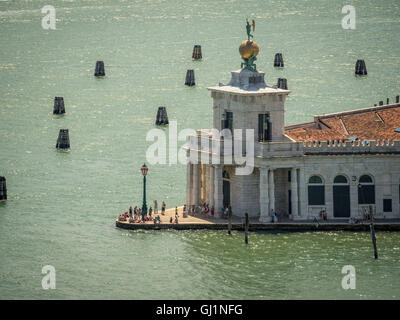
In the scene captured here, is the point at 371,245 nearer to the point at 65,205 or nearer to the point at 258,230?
the point at 258,230

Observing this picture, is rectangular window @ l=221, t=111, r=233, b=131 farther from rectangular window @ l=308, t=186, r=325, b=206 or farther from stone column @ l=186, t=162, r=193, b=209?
rectangular window @ l=308, t=186, r=325, b=206

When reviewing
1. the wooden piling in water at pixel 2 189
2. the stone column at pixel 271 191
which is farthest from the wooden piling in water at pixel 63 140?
the stone column at pixel 271 191

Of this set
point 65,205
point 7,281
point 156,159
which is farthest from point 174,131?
point 7,281

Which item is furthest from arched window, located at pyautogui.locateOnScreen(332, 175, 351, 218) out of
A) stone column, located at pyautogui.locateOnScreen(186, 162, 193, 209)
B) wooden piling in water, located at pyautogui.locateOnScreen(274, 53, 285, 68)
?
wooden piling in water, located at pyautogui.locateOnScreen(274, 53, 285, 68)

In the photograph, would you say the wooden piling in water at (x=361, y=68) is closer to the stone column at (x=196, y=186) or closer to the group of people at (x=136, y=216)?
the stone column at (x=196, y=186)

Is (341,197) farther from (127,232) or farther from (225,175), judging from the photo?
(127,232)

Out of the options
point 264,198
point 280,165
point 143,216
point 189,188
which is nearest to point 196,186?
point 189,188
